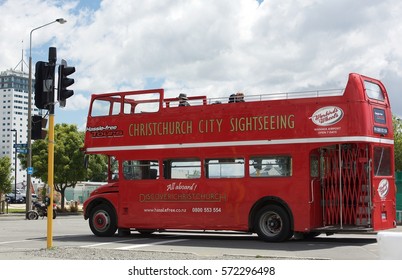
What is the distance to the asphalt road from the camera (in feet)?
42.6

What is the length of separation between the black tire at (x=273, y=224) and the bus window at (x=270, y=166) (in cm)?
90

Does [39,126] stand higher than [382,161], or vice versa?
[39,126]

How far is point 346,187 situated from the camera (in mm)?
15766

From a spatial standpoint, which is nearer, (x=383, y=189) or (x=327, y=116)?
(x=327, y=116)

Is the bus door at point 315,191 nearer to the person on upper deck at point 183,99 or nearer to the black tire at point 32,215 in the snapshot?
the person on upper deck at point 183,99

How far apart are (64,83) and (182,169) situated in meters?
5.13

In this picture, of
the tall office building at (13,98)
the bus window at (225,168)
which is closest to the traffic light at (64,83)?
the bus window at (225,168)

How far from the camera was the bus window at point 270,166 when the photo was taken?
16297mm

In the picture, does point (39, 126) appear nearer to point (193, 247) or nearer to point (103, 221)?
point (193, 247)

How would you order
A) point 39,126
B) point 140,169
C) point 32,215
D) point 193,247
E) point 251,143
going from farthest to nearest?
point 32,215, point 140,169, point 251,143, point 193,247, point 39,126

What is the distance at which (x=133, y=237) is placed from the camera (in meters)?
19.0

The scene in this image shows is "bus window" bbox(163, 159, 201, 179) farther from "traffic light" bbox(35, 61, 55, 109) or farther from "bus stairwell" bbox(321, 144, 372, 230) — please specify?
"traffic light" bbox(35, 61, 55, 109)

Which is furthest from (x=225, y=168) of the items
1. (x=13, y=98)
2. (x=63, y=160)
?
(x=13, y=98)

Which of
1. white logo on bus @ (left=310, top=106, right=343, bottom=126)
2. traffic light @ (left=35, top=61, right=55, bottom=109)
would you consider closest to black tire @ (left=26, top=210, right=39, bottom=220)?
traffic light @ (left=35, top=61, right=55, bottom=109)
